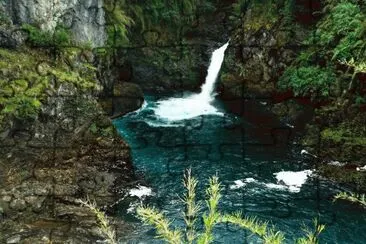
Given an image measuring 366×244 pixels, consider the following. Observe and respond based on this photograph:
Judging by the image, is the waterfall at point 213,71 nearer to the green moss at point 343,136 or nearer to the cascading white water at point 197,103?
the cascading white water at point 197,103

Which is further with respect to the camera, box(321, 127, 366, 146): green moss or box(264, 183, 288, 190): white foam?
box(321, 127, 366, 146): green moss

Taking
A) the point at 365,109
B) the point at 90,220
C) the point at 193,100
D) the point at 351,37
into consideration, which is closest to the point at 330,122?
the point at 365,109

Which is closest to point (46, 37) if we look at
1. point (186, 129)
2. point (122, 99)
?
point (122, 99)

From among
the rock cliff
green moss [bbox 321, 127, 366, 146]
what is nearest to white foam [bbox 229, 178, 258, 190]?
green moss [bbox 321, 127, 366, 146]

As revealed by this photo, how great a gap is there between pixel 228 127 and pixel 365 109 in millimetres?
3566

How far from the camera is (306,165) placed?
1212cm

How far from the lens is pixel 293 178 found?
11406mm

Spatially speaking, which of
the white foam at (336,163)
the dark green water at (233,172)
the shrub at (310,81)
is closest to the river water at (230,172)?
the dark green water at (233,172)

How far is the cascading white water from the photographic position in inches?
620

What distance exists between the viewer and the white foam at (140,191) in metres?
10.7

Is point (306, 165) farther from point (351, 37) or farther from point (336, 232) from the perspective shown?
point (351, 37)

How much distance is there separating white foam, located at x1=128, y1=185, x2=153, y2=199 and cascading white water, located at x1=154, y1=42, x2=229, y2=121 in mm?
4461

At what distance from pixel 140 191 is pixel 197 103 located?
6.80 metres

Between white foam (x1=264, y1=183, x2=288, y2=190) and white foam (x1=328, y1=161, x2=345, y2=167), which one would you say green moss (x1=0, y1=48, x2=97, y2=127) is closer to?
white foam (x1=264, y1=183, x2=288, y2=190)
